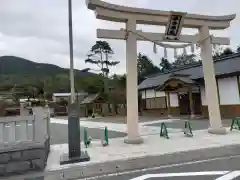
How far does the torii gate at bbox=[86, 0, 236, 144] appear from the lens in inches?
332

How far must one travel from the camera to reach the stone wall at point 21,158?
535 cm

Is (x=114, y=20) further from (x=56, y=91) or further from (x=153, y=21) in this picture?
(x=56, y=91)

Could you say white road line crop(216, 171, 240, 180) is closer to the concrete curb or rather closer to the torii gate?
the concrete curb

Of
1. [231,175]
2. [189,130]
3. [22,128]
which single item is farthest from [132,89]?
[231,175]

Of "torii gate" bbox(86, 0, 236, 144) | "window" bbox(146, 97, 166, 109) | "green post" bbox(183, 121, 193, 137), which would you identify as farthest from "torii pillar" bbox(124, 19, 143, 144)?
"window" bbox(146, 97, 166, 109)

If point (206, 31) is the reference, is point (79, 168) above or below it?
below

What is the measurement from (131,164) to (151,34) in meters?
5.19

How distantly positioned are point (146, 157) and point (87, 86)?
1337 inches

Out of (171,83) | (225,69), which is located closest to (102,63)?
(171,83)

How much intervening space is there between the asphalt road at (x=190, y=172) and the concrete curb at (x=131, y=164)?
31 centimetres

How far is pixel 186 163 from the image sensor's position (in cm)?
561

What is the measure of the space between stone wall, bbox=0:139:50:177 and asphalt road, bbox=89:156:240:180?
1.69 meters

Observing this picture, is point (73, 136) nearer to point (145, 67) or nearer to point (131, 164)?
point (131, 164)

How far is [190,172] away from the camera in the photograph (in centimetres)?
484
